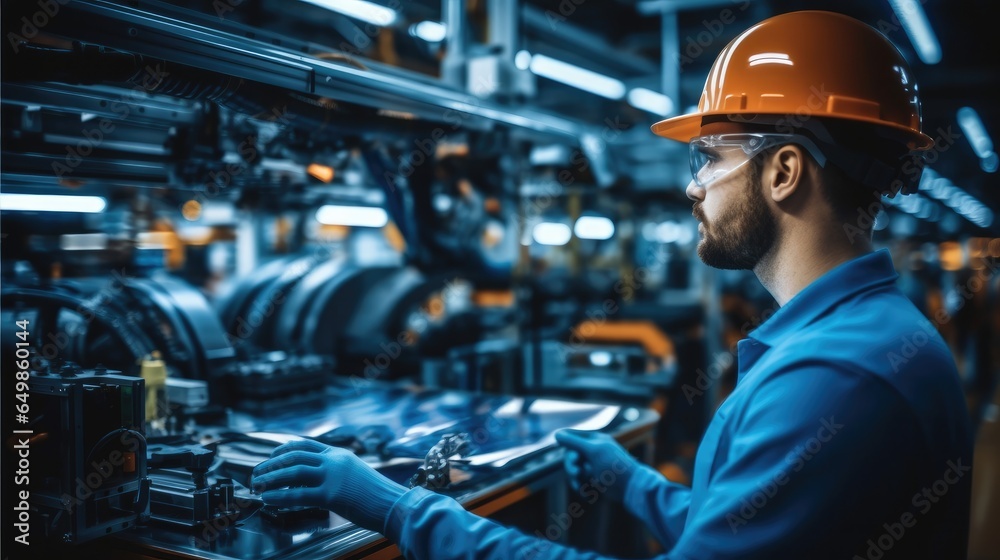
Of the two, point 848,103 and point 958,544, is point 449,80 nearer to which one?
point 848,103

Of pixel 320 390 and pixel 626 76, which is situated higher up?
pixel 626 76

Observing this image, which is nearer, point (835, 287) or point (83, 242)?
point (835, 287)

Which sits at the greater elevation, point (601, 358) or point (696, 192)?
point (696, 192)

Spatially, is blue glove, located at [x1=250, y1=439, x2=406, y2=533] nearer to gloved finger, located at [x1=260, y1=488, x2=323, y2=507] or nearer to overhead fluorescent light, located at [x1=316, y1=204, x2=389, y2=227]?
gloved finger, located at [x1=260, y1=488, x2=323, y2=507]

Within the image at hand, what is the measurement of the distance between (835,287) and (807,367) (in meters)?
0.27

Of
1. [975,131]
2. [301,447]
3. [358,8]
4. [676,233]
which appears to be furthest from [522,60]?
[676,233]

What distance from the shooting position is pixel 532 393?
3910mm

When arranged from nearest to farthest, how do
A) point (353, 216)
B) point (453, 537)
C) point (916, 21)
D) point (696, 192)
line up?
point (453, 537) → point (696, 192) → point (916, 21) → point (353, 216)

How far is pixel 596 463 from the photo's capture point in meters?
2.10

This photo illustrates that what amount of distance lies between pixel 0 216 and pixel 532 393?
2495 millimetres

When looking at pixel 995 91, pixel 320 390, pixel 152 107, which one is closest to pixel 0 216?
pixel 152 107

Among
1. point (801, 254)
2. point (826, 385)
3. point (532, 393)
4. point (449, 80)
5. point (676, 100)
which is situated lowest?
point (532, 393)

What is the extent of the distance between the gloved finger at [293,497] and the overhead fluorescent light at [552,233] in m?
8.27

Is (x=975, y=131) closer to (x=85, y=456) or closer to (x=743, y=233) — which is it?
(x=743, y=233)
